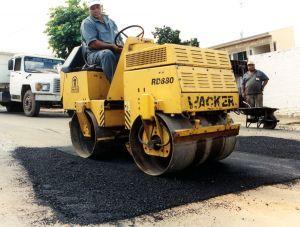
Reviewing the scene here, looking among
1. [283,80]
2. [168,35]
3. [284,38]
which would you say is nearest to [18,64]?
[283,80]

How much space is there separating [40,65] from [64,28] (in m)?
5.39

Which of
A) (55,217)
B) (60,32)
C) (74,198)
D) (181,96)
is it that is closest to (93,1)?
(181,96)

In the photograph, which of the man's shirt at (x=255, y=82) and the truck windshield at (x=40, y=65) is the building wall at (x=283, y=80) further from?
the truck windshield at (x=40, y=65)

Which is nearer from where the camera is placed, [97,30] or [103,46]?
[103,46]

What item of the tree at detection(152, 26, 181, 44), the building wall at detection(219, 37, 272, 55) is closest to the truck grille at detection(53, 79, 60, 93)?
the tree at detection(152, 26, 181, 44)

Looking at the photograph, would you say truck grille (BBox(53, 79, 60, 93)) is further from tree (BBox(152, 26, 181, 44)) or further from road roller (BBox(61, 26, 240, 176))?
tree (BBox(152, 26, 181, 44))

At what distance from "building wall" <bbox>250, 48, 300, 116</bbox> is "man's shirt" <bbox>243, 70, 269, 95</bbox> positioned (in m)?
3.72

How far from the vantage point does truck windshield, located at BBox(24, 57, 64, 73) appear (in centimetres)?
1504

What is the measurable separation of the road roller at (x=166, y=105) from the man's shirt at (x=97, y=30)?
19.4 inches

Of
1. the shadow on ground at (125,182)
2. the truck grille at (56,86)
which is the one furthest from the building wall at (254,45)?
the shadow on ground at (125,182)

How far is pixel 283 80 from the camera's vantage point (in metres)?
14.7

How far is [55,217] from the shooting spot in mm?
3797

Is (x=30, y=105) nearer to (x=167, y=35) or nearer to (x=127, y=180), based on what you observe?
(x=127, y=180)

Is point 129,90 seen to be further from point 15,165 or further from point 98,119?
point 15,165
